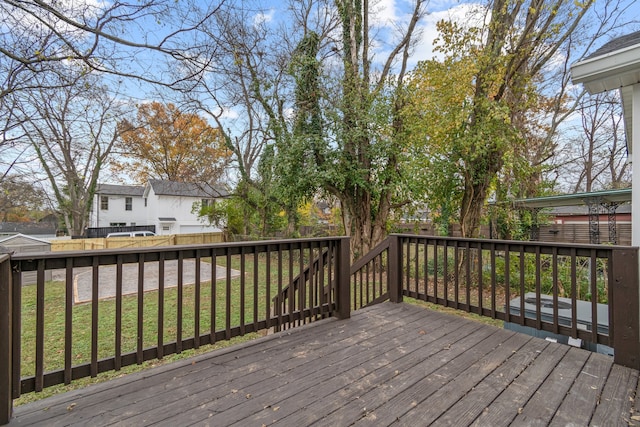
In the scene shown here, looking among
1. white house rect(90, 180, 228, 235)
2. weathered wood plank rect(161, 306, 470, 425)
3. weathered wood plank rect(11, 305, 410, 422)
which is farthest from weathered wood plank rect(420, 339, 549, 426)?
white house rect(90, 180, 228, 235)

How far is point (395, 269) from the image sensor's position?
152 inches

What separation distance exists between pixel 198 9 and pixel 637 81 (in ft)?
14.7

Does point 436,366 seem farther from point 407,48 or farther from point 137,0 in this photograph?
point 407,48

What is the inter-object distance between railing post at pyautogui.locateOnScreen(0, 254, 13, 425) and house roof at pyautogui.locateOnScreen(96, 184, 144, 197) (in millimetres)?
25076

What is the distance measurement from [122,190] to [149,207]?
2812mm

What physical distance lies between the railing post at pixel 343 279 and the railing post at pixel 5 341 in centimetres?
244

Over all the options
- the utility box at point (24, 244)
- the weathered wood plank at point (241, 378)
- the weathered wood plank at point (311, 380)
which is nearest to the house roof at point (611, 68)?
the weathered wood plank at point (311, 380)

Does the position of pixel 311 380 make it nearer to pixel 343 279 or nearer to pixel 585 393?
pixel 343 279

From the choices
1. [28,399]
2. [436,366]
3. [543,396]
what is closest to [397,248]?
[436,366]

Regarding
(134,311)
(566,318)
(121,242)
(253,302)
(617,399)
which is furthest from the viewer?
(121,242)

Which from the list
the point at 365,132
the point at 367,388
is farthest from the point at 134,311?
the point at 365,132

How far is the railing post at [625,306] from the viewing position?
2.21 m

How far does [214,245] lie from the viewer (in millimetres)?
2404

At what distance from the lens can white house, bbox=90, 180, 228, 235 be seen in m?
22.1
